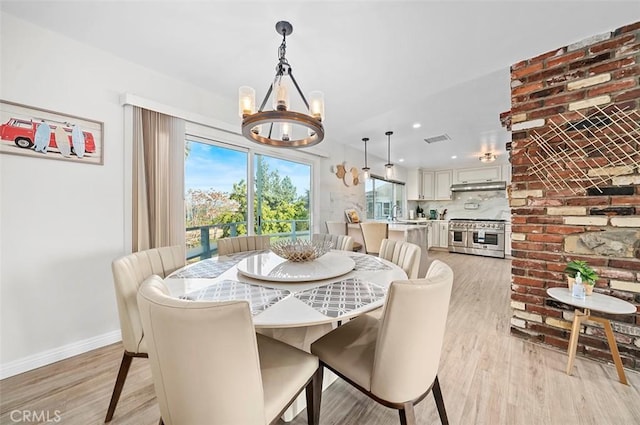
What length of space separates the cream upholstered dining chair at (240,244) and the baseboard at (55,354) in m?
1.12

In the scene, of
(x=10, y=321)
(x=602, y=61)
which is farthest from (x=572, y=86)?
(x=10, y=321)

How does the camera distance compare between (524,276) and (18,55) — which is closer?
(18,55)

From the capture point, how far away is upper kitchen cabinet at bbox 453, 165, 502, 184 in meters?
6.03

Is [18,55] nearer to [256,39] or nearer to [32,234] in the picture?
[32,234]

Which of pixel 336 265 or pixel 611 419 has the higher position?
pixel 336 265

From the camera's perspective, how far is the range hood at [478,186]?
6.03m

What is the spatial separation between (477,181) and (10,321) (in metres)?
7.85

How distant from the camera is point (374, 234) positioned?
328 cm

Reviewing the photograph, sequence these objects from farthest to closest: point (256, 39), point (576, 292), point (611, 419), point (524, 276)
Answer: point (524, 276) → point (256, 39) → point (576, 292) → point (611, 419)

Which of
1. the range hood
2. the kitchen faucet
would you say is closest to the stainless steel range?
the range hood

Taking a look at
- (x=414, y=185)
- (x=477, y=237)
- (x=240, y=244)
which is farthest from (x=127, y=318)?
(x=414, y=185)

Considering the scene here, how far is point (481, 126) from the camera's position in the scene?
11.9 ft

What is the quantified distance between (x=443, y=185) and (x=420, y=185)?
1.98 ft

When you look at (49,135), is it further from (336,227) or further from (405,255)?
(336,227)
